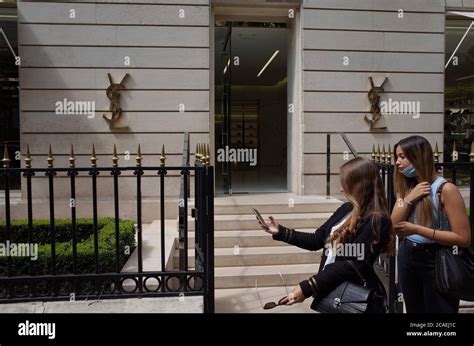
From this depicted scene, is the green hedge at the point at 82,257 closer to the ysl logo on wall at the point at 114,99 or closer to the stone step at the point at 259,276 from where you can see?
the stone step at the point at 259,276

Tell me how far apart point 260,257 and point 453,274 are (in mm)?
3532

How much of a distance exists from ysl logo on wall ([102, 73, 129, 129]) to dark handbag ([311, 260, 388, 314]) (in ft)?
22.8

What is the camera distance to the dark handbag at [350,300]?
2584 mm

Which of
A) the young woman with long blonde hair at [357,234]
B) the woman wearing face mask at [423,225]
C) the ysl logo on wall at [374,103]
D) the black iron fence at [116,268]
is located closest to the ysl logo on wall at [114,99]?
the black iron fence at [116,268]

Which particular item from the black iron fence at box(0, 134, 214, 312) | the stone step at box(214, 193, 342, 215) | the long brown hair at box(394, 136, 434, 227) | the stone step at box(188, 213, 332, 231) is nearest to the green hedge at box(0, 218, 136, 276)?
the black iron fence at box(0, 134, 214, 312)

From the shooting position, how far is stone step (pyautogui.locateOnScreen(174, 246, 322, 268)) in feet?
21.1

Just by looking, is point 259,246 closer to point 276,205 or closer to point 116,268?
point 276,205

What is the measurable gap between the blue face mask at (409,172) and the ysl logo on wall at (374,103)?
20.3 ft

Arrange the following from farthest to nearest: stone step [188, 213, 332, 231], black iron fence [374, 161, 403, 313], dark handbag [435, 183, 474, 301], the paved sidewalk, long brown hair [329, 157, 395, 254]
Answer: stone step [188, 213, 332, 231]
black iron fence [374, 161, 403, 313]
the paved sidewalk
dark handbag [435, 183, 474, 301]
long brown hair [329, 157, 395, 254]

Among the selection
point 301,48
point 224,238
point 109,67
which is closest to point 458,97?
point 301,48

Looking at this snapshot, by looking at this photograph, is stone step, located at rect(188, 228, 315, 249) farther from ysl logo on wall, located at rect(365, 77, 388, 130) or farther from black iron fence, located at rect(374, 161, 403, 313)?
ysl logo on wall, located at rect(365, 77, 388, 130)

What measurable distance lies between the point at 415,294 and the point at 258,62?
11.7 meters

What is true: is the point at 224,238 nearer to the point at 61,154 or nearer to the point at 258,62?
the point at 61,154

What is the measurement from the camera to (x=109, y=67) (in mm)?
8805
